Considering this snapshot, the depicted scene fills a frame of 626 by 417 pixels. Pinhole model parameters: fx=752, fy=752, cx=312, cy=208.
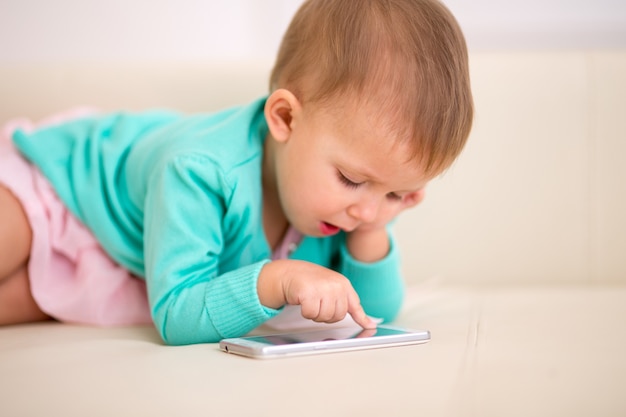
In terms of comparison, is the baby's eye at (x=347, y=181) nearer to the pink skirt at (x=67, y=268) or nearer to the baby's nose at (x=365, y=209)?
the baby's nose at (x=365, y=209)

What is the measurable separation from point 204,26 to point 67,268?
1.43m

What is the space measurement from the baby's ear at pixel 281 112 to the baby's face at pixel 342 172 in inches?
0.5

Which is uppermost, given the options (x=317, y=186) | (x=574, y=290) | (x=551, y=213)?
(x=317, y=186)

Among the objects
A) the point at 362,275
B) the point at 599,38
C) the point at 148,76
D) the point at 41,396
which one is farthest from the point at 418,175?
the point at 599,38

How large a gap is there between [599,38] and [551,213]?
1.03 meters

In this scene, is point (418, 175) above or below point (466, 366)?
→ above

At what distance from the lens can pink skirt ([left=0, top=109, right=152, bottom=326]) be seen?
4.03ft

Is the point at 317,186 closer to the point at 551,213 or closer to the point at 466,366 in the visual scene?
the point at 466,366

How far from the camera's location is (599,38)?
91.0 inches

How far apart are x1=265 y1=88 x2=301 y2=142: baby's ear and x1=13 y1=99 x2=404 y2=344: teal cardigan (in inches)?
2.5

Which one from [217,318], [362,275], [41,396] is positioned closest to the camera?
[41,396]

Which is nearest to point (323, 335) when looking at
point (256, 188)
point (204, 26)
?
point (256, 188)

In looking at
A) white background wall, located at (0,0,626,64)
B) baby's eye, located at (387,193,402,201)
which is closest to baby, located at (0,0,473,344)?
baby's eye, located at (387,193,402,201)

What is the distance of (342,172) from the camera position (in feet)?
3.40
